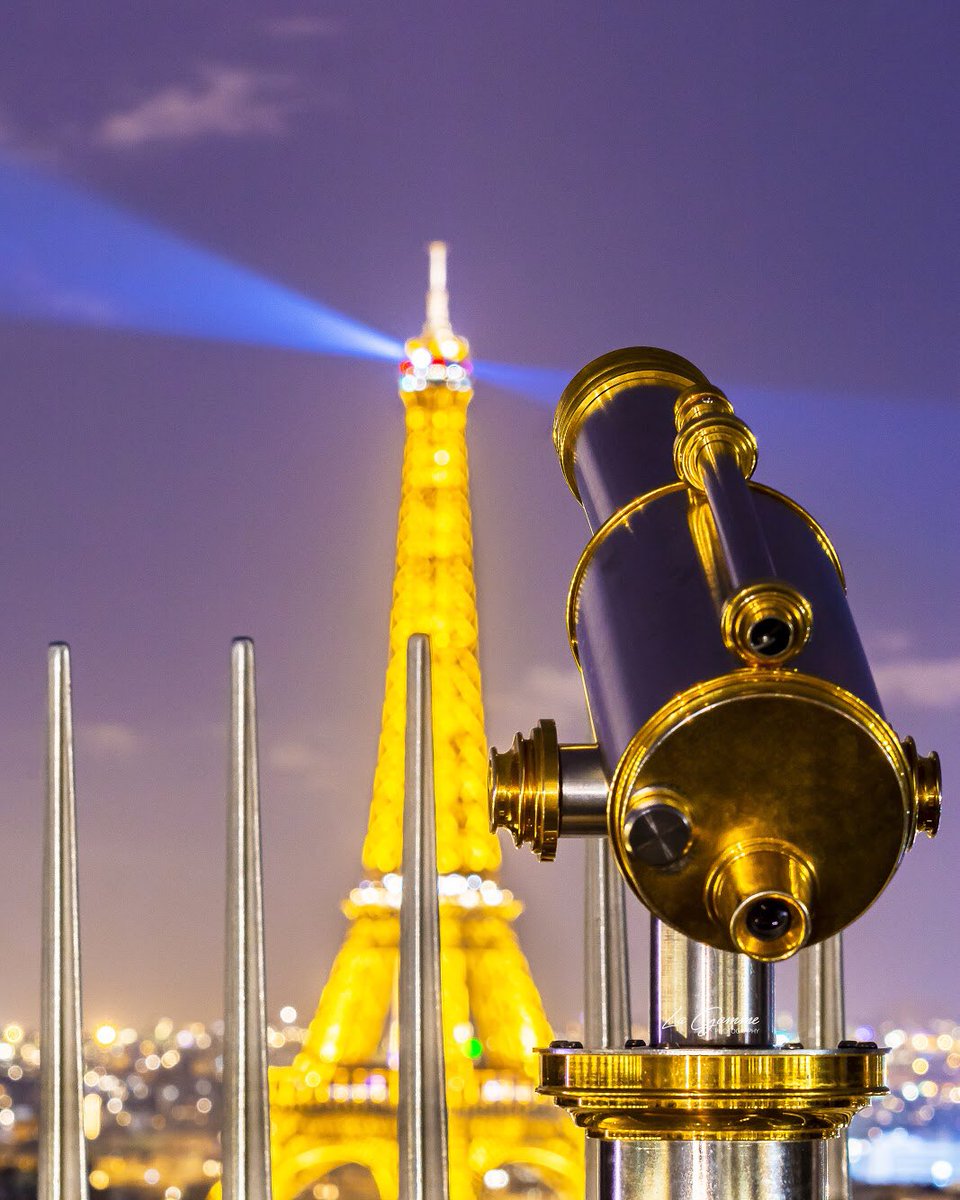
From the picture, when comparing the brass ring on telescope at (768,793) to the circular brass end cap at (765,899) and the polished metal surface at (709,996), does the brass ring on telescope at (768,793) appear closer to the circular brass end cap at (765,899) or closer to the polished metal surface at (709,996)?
the circular brass end cap at (765,899)

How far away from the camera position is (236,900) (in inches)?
287

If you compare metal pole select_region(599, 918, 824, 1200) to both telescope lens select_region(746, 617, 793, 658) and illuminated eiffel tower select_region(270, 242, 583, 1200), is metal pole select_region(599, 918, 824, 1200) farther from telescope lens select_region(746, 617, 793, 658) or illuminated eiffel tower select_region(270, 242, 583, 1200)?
illuminated eiffel tower select_region(270, 242, 583, 1200)

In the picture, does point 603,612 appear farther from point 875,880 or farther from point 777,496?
point 875,880

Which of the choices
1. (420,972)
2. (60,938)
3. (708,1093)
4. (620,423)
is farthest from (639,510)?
(420,972)

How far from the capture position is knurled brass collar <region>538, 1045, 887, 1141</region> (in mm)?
2648

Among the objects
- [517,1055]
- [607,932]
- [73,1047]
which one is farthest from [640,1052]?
[517,1055]

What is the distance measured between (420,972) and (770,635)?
576 cm

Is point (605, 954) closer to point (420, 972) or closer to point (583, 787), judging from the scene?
point (420, 972)

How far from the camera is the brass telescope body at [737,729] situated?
99.7 inches

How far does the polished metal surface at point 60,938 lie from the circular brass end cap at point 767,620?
4.56 m

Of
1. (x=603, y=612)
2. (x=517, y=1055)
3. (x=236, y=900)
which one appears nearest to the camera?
(x=603, y=612)

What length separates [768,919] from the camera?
2.56 metres

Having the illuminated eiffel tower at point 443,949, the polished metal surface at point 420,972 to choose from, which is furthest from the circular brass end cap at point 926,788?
the illuminated eiffel tower at point 443,949

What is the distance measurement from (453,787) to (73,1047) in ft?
104
